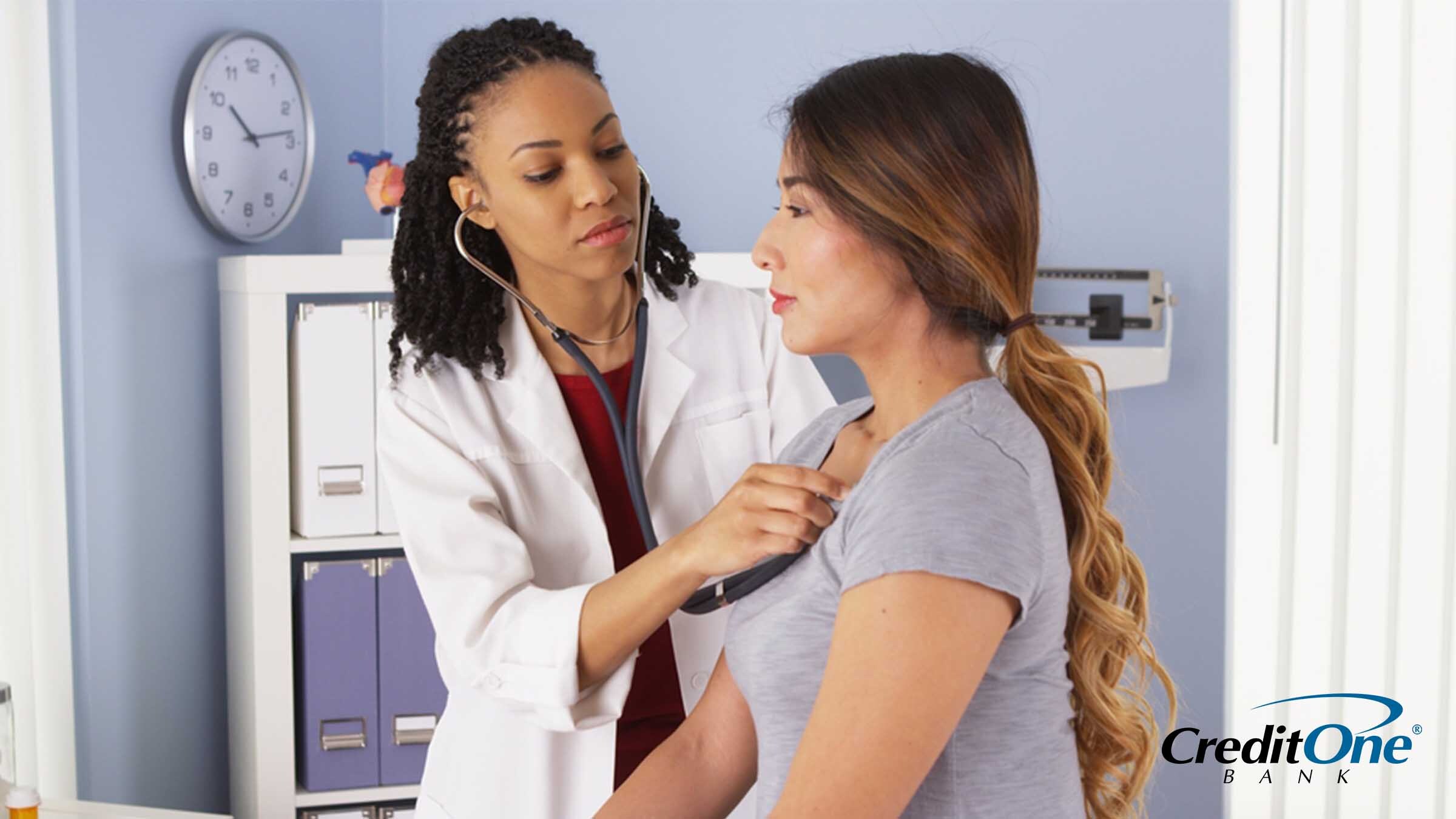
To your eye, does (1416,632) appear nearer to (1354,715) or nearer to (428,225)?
(1354,715)

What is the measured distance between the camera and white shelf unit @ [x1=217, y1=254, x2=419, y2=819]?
2211 millimetres

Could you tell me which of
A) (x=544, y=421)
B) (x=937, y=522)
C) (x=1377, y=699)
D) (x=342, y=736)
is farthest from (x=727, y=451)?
(x=342, y=736)

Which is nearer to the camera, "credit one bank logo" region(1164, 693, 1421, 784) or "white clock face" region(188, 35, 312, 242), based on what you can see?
"credit one bank logo" region(1164, 693, 1421, 784)

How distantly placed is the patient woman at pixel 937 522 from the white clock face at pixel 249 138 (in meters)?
1.58

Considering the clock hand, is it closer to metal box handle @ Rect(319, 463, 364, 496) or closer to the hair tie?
metal box handle @ Rect(319, 463, 364, 496)

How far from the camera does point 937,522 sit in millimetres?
894

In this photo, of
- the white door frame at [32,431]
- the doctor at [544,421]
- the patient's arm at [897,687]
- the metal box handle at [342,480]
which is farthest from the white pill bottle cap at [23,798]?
the patient's arm at [897,687]

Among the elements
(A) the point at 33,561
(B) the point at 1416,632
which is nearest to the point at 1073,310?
(B) the point at 1416,632

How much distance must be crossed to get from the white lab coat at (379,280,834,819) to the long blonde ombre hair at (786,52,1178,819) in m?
0.45

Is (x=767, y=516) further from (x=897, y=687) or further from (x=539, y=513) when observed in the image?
(x=539, y=513)

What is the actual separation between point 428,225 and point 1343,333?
121 cm

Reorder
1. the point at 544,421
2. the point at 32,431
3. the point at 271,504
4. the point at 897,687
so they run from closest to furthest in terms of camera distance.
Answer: the point at 897,687 → the point at 544,421 → the point at 32,431 → the point at 271,504

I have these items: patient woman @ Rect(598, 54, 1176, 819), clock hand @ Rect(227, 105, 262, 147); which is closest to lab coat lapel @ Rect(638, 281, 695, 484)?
patient woman @ Rect(598, 54, 1176, 819)

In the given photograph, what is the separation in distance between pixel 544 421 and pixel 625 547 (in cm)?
17
